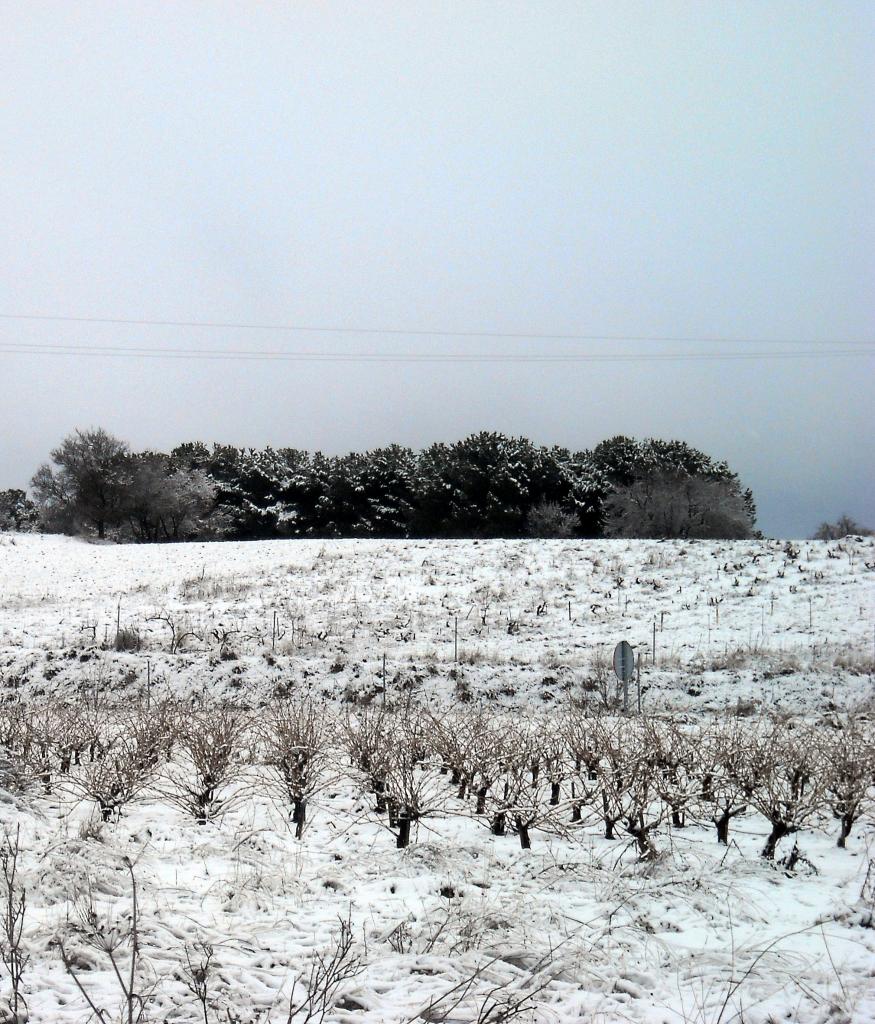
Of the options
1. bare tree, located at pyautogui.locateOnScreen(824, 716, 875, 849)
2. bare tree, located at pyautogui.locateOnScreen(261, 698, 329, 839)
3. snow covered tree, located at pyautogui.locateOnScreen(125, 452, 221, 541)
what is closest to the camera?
bare tree, located at pyautogui.locateOnScreen(824, 716, 875, 849)

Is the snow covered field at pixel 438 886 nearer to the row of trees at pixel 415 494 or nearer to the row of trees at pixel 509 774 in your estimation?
the row of trees at pixel 509 774

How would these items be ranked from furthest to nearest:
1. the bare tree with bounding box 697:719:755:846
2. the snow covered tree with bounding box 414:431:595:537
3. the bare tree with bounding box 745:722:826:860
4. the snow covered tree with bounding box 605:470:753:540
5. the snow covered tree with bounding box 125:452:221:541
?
the snow covered tree with bounding box 125:452:221:541 < the snow covered tree with bounding box 414:431:595:537 < the snow covered tree with bounding box 605:470:753:540 < the bare tree with bounding box 697:719:755:846 < the bare tree with bounding box 745:722:826:860

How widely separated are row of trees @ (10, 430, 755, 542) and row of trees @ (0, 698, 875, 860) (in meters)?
31.9

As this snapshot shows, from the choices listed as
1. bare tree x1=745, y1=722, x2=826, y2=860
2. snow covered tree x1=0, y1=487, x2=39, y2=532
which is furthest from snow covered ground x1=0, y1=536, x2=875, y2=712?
snow covered tree x1=0, y1=487, x2=39, y2=532

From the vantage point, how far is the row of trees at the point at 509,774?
6926 mm

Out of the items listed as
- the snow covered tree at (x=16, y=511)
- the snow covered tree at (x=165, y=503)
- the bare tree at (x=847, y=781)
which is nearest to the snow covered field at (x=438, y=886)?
the bare tree at (x=847, y=781)

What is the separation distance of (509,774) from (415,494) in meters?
35.7

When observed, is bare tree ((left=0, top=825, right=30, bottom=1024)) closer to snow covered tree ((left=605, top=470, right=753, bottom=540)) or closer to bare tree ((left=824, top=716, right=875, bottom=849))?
bare tree ((left=824, top=716, right=875, bottom=849))

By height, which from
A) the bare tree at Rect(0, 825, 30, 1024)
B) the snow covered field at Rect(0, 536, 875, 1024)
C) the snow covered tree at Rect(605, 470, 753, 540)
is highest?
the snow covered tree at Rect(605, 470, 753, 540)

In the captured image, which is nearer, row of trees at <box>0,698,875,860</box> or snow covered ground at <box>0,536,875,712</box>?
Answer: row of trees at <box>0,698,875,860</box>

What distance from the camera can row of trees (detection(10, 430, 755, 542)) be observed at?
4025 centimetres

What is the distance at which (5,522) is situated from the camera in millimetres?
59969

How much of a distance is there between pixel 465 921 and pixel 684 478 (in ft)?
127

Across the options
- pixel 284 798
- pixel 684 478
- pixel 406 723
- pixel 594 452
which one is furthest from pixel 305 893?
pixel 594 452
